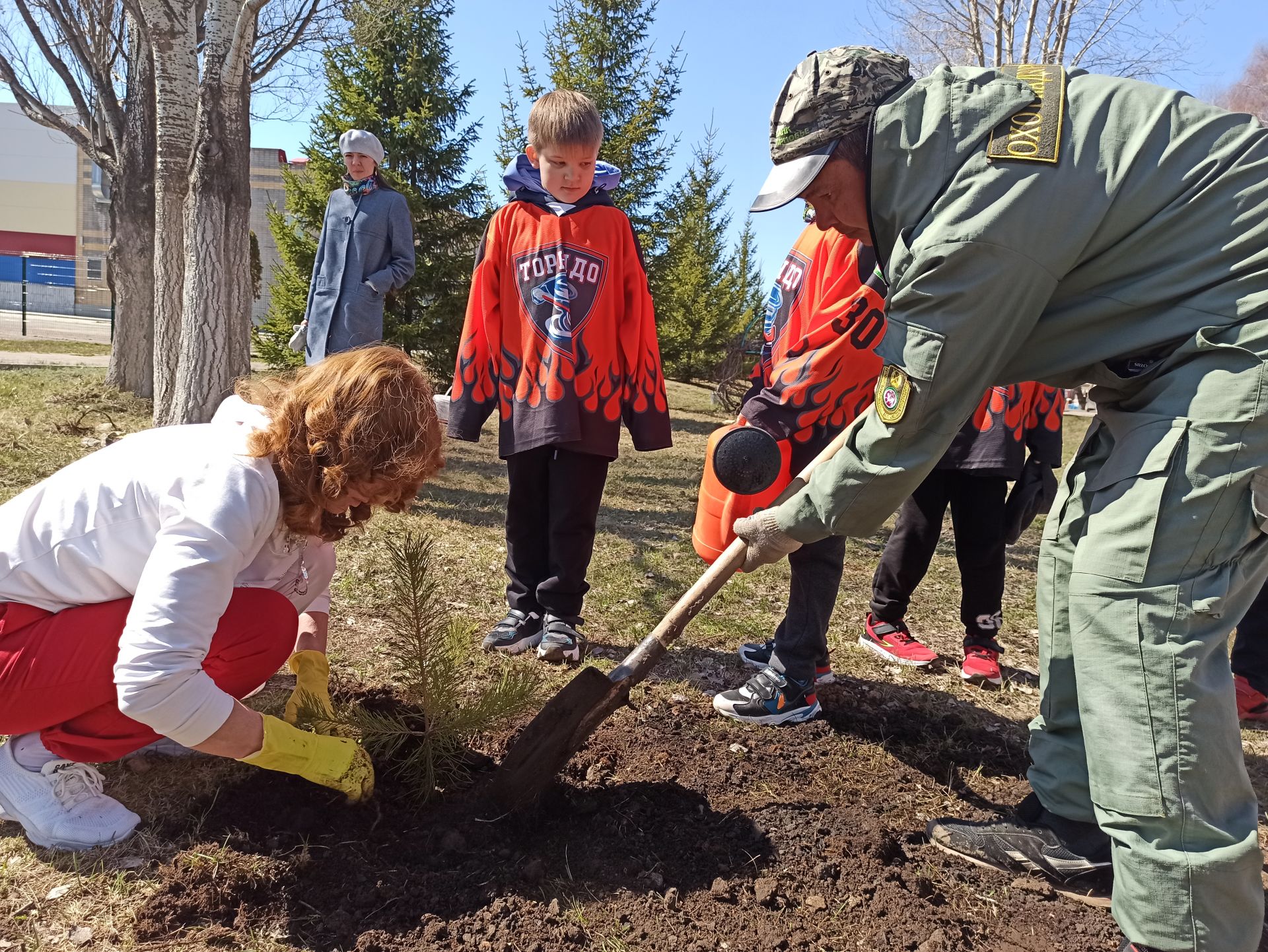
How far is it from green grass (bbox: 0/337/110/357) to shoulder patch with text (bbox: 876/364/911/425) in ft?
51.3

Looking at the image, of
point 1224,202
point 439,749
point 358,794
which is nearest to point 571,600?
point 439,749

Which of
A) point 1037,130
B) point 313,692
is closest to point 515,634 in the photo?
point 313,692

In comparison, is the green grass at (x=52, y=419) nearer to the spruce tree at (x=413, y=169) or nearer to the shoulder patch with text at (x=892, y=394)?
the spruce tree at (x=413, y=169)

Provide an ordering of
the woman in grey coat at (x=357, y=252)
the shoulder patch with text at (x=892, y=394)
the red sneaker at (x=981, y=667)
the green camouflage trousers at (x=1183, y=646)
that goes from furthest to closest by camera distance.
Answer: the woman in grey coat at (x=357, y=252)
the red sneaker at (x=981, y=667)
the shoulder patch with text at (x=892, y=394)
the green camouflage trousers at (x=1183, y=646)

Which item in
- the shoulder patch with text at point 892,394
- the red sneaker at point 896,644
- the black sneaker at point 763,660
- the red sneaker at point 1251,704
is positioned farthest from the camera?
the red sneaker at point 896,644

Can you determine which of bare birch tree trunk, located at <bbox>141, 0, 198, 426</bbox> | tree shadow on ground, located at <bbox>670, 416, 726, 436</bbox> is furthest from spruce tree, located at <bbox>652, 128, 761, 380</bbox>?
bare birch tree trunk, located at <bbox>141, 0, 198, 426</bbox>

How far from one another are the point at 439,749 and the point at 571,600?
1.12 m

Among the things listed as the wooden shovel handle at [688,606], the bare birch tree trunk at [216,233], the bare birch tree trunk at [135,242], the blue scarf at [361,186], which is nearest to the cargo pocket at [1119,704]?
the wooden shovel handle at [688,606]

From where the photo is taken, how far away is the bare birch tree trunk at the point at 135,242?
9062mm

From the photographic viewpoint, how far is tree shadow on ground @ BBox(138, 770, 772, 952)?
1.77m

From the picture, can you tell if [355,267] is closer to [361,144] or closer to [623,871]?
[361,144]

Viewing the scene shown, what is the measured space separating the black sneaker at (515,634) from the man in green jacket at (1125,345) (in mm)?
1831

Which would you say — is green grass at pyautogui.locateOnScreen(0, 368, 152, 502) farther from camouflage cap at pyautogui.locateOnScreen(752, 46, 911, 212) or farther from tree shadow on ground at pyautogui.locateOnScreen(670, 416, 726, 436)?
tree shadow on ground at pyautogui.locateOnScreen(670, 416, 726, 436)

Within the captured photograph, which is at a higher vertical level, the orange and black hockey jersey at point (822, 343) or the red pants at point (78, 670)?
the orange and black hockey jersey at point (822, 343)
